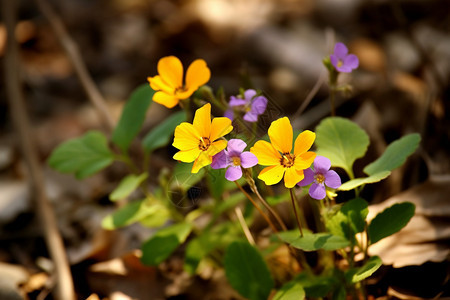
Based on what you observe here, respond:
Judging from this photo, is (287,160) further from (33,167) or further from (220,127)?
(33,167)

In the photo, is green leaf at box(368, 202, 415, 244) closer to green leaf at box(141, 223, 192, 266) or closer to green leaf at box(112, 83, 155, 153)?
green leaf at box(141, 223, 192, 266)

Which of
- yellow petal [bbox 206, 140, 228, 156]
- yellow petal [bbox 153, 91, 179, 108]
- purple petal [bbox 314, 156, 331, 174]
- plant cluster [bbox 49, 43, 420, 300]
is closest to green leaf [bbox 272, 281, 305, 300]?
plant cluster [bbox 49, 43, 420, 300]

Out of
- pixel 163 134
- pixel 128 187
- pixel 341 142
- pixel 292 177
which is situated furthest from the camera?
pixel 163 134

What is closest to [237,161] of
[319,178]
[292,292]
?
[319,178]

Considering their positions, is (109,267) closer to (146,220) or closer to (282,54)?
(146,220)

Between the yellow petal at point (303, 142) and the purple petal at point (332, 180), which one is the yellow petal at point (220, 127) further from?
the purple petal at point (332, 180)

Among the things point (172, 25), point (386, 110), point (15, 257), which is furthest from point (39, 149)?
point (386, 110)
